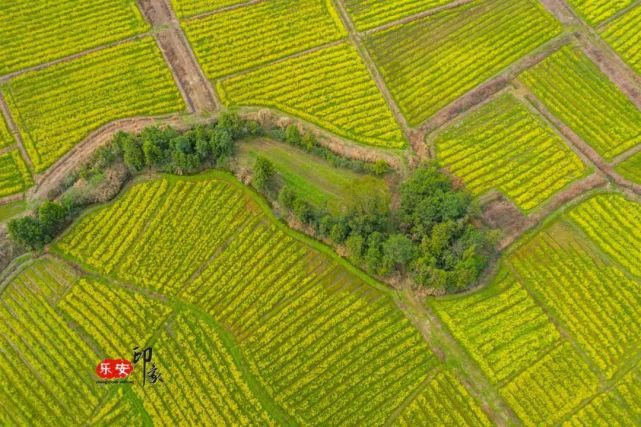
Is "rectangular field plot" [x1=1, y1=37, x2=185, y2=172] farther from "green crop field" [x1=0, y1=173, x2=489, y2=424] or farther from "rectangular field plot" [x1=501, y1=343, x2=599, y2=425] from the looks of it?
"rectangular field plot" [x1=501, y1=343, x2=599, y2=425]

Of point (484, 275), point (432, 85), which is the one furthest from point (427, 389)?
point (432, 85)

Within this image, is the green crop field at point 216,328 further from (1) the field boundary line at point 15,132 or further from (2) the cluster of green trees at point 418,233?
(1) the field boundary line at point 15,132

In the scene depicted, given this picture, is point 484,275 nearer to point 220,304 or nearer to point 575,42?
point 220,304

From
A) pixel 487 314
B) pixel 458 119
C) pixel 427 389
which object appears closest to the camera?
pixel 427 389

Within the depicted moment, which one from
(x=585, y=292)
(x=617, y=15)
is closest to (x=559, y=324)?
(x=585, y=292)

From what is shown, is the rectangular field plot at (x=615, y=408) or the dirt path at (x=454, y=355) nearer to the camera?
the rectangular field plot at (x=615, y=408)

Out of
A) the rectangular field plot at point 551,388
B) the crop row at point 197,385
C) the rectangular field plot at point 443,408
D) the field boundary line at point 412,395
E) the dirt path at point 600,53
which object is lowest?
the rectangular field plot at point 551,388

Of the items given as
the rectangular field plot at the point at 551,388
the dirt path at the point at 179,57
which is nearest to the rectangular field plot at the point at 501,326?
the rectangular field plot at the point at 551,388
